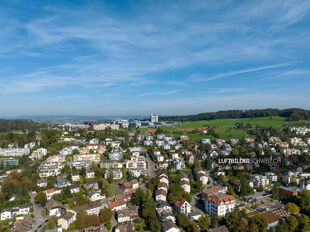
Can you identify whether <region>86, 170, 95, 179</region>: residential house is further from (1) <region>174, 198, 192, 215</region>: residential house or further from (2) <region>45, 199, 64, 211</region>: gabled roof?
(1) <region>174, 198, 192, 215</region>: residential house

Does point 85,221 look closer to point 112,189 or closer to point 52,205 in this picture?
point 52,205

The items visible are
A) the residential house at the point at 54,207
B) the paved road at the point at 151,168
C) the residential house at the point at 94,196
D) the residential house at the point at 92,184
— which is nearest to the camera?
the residential house at the point at 54,207

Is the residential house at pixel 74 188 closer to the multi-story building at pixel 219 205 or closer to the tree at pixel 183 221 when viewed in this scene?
the tree at pixel 183 221


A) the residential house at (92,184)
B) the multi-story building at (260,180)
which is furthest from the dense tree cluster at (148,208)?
the multi-story building at (260,180)

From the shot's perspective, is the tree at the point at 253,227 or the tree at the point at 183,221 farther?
the tree at the point at 183,221

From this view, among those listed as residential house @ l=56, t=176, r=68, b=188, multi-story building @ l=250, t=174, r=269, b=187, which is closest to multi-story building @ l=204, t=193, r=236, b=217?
multi-story building @ l=250, t=174, r=269, b=187

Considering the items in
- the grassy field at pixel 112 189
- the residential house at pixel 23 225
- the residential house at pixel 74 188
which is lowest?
the residential house at pixel 23 225

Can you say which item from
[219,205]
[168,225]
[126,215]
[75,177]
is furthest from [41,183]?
[219,205]
